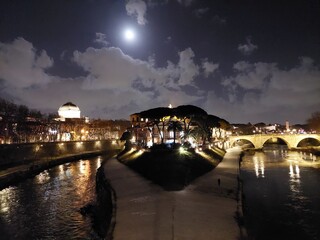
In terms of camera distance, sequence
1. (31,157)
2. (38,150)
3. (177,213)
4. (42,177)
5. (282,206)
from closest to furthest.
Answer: (177,213), (282,206), (42,177), (31,157), (38,150)

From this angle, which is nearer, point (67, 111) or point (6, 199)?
point (6, 199)

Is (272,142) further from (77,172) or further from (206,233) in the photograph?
(206,233)

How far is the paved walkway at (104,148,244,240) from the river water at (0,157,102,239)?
395cm

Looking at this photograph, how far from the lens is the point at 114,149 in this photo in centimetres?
10038

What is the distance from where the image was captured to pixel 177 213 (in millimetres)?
17844

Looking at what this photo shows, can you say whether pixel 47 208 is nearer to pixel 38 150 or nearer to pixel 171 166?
pixel 171 166

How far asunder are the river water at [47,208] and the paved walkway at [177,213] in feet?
13.0

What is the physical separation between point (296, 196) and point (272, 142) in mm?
135076

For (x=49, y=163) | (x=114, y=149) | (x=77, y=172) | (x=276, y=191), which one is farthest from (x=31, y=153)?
(x=276, y=191)

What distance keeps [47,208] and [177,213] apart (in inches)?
587

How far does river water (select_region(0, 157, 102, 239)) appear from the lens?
2083cm

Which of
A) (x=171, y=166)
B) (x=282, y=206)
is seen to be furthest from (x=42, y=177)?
(x=282, y=206)

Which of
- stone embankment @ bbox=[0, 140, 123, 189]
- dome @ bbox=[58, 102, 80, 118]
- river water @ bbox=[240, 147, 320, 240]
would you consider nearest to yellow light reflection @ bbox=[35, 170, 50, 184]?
stone embankment @ bbox=[0, 140, 123, 189]

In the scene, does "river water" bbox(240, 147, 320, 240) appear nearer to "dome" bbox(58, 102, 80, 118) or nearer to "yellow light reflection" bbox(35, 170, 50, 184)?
"yellow light reflection" bbox(35, 170, 50, 184)
